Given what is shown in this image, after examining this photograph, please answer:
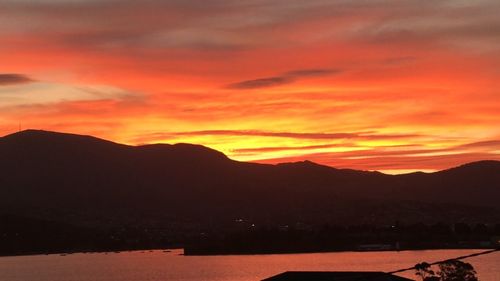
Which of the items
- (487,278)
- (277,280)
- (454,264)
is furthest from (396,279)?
(487,278)

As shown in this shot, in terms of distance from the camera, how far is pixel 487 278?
137 metres

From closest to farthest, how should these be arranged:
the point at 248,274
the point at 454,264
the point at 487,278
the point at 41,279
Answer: the point at 454,264 → the point at 487,278 → the point at 248,274 → the point at 41,279

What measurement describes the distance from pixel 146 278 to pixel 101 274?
24650 mm

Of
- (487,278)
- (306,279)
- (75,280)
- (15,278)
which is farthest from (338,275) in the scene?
(15,278)

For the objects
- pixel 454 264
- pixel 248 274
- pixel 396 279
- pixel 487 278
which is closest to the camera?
pixel 396 279

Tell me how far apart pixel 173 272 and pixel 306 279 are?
127 meters

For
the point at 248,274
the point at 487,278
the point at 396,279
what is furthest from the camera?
the point at 248,274

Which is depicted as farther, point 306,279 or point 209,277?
point 209,277

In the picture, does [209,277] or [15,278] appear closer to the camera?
[209,277]

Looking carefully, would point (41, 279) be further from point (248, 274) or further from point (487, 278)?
point (487, 278)

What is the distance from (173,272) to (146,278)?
16975 millimetres

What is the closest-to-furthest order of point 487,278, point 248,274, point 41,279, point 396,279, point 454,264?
point 396,279 → point 454,264 → point 487,278 → point 248,274 → point 41,279

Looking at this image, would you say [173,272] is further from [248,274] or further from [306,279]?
[306,279]

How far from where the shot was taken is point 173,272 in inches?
7594
